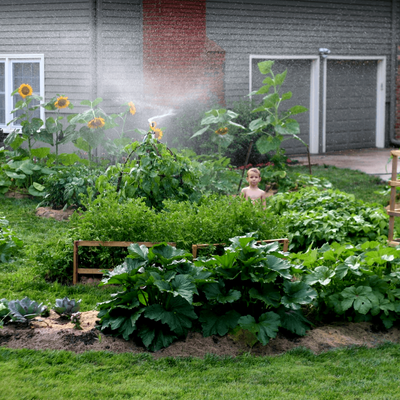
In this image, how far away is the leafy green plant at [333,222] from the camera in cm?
575

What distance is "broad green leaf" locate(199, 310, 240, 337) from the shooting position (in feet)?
11.9

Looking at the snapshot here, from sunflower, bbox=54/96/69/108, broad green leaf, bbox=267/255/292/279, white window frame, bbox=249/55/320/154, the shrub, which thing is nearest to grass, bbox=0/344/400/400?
broad green leaf, bbox=267/255/292/279

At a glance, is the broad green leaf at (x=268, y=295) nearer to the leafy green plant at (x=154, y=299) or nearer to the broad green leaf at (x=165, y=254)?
the leafy green plant at (x=154, y=299)

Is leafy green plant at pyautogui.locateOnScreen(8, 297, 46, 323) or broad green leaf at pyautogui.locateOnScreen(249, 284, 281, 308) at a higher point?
broad green leaf at pyautogui.locateOnScreen(249, 284, 281, 308)

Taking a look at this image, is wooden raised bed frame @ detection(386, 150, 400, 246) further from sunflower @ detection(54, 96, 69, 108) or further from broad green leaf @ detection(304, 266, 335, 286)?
sunflower @ detection(54, 96, 69, 108)

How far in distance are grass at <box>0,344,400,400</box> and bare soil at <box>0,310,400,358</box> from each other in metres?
0.09

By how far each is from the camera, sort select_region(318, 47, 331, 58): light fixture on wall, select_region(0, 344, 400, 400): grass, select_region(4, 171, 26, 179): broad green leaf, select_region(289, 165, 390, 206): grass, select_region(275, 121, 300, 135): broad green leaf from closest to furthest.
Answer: select_region(0, 344, 400, 400): grass
select_region(4, 171, 26, 179): broad green leaf
select_region(289, 165, 390, 206): grass
select_region(275, 121, 300, 135): broad green leaf
select_region(318, 47, 331, 58): light fixture on wall

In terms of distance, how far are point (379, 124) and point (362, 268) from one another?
498 inches

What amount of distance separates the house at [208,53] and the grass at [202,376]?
352 inches

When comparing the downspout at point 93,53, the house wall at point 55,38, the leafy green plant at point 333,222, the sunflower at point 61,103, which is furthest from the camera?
the house wall at point 55,38

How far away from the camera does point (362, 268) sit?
3.96m

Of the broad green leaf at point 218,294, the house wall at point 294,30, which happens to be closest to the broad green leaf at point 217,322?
the broad green leaf at point 218,294

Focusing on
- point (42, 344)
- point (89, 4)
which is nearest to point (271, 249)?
point (42, 344)

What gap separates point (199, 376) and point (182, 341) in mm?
421
